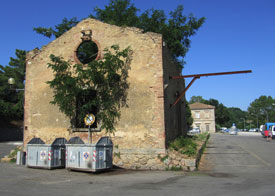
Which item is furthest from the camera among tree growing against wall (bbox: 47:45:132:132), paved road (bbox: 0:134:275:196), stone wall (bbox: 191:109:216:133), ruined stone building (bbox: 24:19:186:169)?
stone wall (bbox: 191:109:216:133)

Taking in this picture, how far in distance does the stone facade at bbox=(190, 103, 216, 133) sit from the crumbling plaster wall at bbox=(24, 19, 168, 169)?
66328 millimetres

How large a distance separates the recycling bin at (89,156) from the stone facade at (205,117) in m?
68.2

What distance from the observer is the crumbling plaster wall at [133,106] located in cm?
1157

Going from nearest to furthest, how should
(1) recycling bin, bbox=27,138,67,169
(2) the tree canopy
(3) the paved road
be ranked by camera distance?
(3) the paved road < (1) recycling bin, bbox=27,138,67,169 < (2) the tree canopy

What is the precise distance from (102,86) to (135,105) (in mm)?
1883

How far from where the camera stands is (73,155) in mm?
10344

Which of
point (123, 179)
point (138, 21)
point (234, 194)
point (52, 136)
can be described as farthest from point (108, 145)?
point (138, 21)

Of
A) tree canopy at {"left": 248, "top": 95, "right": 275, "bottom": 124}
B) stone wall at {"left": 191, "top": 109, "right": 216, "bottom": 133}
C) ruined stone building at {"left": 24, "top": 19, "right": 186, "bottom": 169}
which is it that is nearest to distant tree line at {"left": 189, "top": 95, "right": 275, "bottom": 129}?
tree canopy at {"left": 248, "top": 95, "right": 275, "bottom": 124}

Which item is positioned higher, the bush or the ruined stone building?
the ruined stone building

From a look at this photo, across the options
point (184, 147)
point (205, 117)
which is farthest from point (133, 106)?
point (205, 117)

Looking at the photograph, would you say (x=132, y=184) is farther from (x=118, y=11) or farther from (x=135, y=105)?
(x=118, y=11)

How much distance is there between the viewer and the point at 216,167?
11.7 meters

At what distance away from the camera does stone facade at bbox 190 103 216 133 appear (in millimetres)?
75188

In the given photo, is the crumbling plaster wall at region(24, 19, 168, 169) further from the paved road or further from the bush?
the paved road
